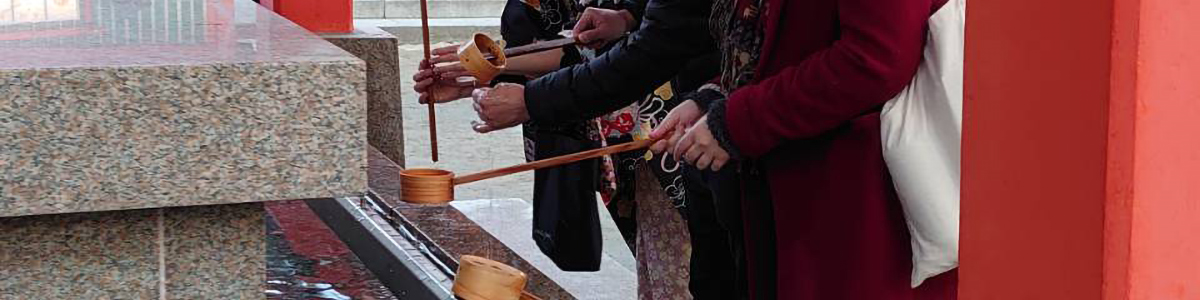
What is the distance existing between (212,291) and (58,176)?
32 centimetres

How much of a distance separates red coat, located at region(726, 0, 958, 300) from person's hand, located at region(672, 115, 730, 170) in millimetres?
38

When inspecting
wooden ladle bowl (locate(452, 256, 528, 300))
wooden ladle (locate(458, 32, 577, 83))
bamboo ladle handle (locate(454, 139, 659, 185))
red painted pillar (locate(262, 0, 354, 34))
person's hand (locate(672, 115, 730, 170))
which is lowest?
wooden ladle bowl (locate(452, 256, 528, 300))

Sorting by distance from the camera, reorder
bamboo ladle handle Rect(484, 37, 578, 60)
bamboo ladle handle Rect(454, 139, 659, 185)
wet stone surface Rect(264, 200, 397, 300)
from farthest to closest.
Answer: bamboo ladle handle Rect(484, 37, 578, 60), wet stone surface Rect(264, 200, 397, 300), bamboo ladle handle Rect(454, 139, 659, 185)

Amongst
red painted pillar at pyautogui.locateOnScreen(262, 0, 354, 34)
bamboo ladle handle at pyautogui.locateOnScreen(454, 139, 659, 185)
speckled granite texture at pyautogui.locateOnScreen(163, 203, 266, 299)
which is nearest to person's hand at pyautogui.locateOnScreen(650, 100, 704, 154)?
bamboo ladle handle at pyautogui.locateOnScreen(454, 139, 659, 185)

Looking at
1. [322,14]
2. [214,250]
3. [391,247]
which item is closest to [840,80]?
[214,250]

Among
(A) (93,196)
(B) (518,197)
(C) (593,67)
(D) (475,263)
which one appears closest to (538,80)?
(C) (593,67)

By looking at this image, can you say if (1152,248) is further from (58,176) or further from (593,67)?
(593,67)

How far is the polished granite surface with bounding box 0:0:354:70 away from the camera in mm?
1666

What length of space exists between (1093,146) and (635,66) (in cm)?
161

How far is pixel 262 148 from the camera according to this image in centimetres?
162

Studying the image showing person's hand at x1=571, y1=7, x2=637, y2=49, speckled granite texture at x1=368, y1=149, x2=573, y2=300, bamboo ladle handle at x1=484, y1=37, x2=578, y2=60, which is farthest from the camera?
speckled granite texture at x1=368, y1=149, x2=573, y2=300

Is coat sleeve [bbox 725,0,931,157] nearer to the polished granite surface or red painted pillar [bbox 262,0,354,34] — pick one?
the polished granite surface

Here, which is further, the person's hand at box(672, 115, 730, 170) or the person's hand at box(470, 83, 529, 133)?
the person's hand at box(470, 83, 529, 133)

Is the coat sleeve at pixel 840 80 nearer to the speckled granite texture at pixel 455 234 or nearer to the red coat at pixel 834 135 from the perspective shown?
the red coat at pixel 834 135
